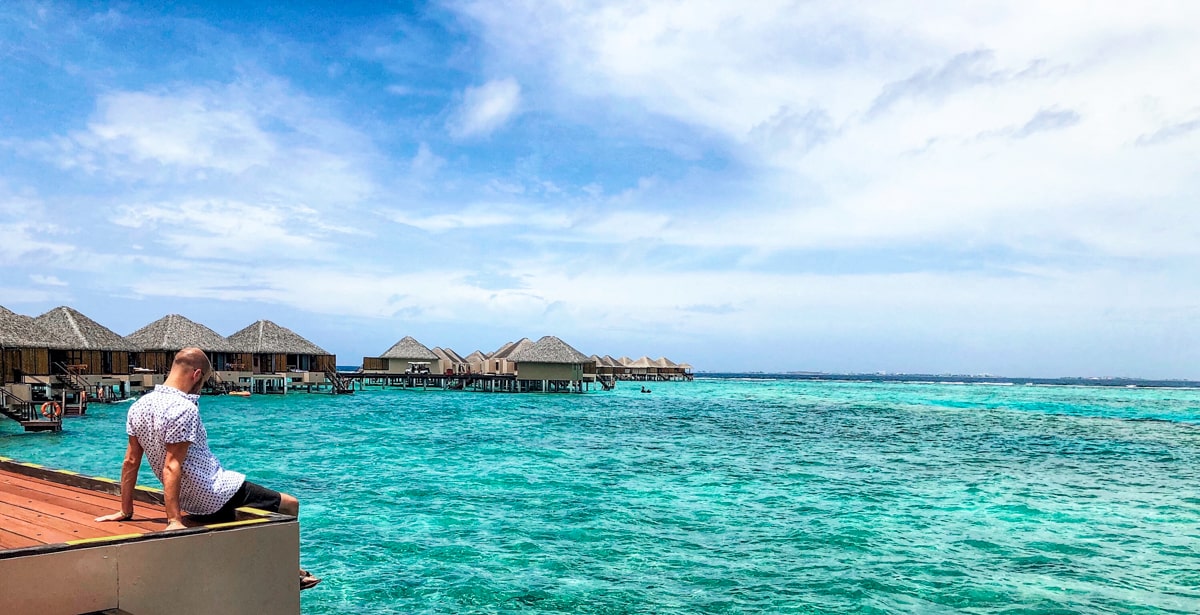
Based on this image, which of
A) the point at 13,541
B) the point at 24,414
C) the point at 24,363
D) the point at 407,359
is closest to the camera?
the point at 13,541

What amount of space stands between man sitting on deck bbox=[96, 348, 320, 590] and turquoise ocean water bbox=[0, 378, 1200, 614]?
15.9ft

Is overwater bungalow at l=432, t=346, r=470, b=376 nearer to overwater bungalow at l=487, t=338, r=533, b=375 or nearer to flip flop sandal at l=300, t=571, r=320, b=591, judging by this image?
overwater bungalow at l=487, t=338, r=533, b=375

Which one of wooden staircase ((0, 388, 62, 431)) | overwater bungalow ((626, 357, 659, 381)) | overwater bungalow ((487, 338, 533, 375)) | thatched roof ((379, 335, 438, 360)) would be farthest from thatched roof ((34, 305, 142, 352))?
overwater bungalow ((626, 357, 659, 381))

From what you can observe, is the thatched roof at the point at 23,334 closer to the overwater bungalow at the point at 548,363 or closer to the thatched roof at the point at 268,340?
the thatched roof at the point at 268,340

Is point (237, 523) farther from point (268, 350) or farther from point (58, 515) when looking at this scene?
point (268, 350)

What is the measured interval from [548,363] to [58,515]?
190ft

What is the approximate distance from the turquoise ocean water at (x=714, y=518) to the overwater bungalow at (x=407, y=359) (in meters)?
42.6

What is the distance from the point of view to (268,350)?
54.4 m

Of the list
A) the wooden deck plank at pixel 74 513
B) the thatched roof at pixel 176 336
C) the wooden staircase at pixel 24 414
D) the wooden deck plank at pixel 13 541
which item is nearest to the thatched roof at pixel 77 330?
the thatched roof at pixel 176 336

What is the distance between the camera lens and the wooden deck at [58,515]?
3793 millimetres

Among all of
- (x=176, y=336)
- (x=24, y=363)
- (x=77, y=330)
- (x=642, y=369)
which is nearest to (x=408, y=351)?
(x=176, y=336)

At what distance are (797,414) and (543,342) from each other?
25728mm

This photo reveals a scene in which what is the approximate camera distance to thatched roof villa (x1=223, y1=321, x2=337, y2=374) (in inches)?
2127

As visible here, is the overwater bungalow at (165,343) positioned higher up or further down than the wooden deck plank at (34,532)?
higher up
